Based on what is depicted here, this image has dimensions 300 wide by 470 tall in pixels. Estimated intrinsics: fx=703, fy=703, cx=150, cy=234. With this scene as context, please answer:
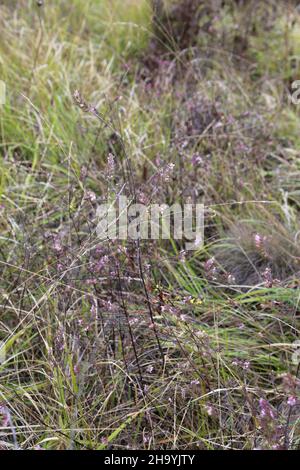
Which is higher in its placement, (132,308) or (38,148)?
(38,148)

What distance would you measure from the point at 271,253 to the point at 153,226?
46 cm

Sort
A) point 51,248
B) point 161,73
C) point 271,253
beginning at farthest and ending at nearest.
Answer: point 161,73
point 271,253
point 51,248

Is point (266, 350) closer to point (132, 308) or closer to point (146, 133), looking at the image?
point (132, 308)

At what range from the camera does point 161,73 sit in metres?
3.74

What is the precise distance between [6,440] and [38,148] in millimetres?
1521

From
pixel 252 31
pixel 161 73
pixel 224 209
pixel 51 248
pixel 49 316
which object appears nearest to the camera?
pixel 49 316

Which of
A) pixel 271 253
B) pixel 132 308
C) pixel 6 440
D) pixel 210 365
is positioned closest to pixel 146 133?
pixel 271 253

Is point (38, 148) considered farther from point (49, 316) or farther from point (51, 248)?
point (49, 316)

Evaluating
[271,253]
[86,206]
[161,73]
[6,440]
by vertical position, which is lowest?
[6,440]

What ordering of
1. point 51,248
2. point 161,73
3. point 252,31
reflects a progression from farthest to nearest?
point 252,31 < point 161,73 < point 51,248

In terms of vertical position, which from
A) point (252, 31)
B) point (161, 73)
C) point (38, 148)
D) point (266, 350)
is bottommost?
point (266, 350)

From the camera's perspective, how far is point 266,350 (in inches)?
90.7

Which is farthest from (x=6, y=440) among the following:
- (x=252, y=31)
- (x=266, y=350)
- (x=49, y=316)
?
(x=252, y=31)

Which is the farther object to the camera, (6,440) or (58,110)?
(58,110)
